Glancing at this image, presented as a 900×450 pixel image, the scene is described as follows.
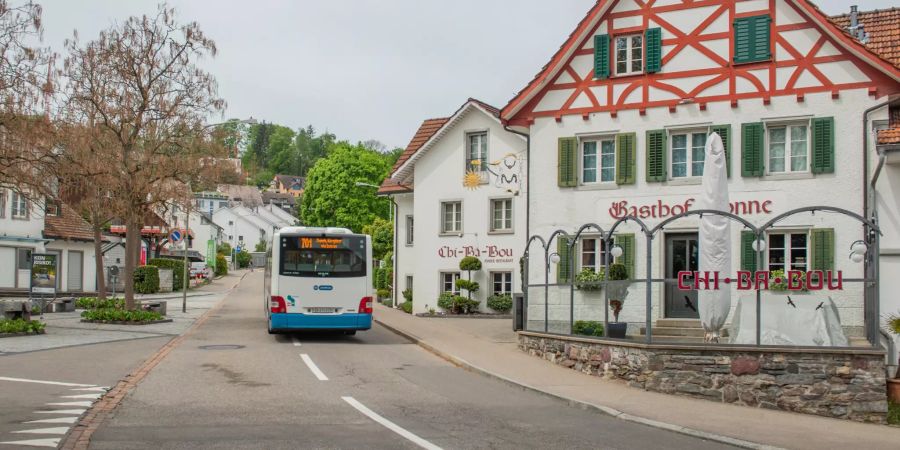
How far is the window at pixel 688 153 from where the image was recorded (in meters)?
22.6

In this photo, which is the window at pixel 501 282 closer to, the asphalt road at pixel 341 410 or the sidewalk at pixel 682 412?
the sidewalk at pixel 682 412

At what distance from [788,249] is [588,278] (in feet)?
15.3

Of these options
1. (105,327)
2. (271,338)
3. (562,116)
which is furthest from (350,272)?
(105,327)

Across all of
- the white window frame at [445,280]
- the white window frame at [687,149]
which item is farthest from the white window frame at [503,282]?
the white window frame at [687,149]

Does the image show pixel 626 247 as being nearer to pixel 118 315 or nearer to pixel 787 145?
pixel 787 145

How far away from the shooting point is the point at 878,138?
63.1ft

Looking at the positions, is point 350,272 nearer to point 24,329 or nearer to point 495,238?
point 24,329

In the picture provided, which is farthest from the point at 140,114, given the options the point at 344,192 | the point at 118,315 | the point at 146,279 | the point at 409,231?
the point at 344,192

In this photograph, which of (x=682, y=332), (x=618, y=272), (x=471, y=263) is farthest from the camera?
(x=471, y=263)

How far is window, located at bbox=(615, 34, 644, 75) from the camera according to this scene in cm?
2317

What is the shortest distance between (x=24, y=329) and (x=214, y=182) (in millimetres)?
7521

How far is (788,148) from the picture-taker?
21.7 m

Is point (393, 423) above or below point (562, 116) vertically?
below

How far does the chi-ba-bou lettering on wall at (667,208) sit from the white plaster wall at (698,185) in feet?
0.39
